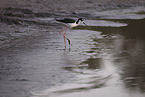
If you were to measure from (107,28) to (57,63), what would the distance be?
6.50 m

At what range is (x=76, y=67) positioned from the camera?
6.86 metres

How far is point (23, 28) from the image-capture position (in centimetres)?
1277

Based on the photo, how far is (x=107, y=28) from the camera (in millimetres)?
13281

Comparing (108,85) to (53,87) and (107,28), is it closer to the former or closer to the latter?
(53,87)

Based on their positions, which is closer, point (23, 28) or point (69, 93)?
point (69, 93)

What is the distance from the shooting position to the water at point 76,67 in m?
5.27

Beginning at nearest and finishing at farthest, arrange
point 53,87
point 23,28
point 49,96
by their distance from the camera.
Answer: point 49,96, point 53,87, point 23,28

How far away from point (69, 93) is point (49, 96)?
36cm

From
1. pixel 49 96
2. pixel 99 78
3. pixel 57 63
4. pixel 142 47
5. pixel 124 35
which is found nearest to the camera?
pixel 49 96

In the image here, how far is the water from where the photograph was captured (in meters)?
5.27

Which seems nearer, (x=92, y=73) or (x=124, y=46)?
(x=92, y=73)

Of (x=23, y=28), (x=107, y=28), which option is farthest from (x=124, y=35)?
(x=23, y=28)

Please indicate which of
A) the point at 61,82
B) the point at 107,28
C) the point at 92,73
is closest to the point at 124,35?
the point at 107,28

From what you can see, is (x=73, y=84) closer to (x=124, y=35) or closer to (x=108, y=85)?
(x=108, y=85)
